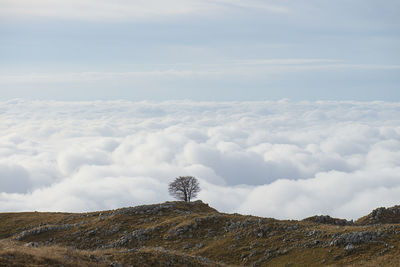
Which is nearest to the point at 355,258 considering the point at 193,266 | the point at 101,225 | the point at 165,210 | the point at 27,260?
the point at 193,266

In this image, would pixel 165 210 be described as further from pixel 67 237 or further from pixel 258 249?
pixel 258 249

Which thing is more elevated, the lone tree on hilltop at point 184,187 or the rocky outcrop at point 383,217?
the lone tree on hilltop at point 184,187

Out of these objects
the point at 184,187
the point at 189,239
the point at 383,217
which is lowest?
the point at 189,239

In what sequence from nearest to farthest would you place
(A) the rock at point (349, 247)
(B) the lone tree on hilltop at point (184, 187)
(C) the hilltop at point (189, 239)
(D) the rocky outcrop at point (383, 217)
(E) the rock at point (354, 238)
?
(C) the hilltop at point (189, 239), (A) the rock at point (349, 247), (E) the rock at point (354, 238), (D) the rocky outcrop at point (383, 217), (B) the lone tree on hilltop at point (184, 187)

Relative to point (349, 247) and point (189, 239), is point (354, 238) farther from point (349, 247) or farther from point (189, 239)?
point (189, 239)

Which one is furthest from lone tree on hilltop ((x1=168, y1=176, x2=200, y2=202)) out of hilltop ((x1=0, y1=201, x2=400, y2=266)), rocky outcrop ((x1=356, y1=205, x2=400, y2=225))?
rocky outcrop ((x1=356, y1=205, x2=400, y2=225))

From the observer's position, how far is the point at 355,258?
36.0 m

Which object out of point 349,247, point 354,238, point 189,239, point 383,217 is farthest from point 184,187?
point 349,247

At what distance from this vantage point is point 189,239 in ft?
168

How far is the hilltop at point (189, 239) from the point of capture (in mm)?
30688

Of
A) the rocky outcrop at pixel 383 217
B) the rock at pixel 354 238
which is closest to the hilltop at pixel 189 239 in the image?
the rock at pixel 354 238

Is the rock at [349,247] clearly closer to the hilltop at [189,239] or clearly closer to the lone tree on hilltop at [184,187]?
the hilltop at [189,239]

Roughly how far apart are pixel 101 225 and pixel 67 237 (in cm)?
591

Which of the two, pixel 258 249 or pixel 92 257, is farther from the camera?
pixel 258 249
